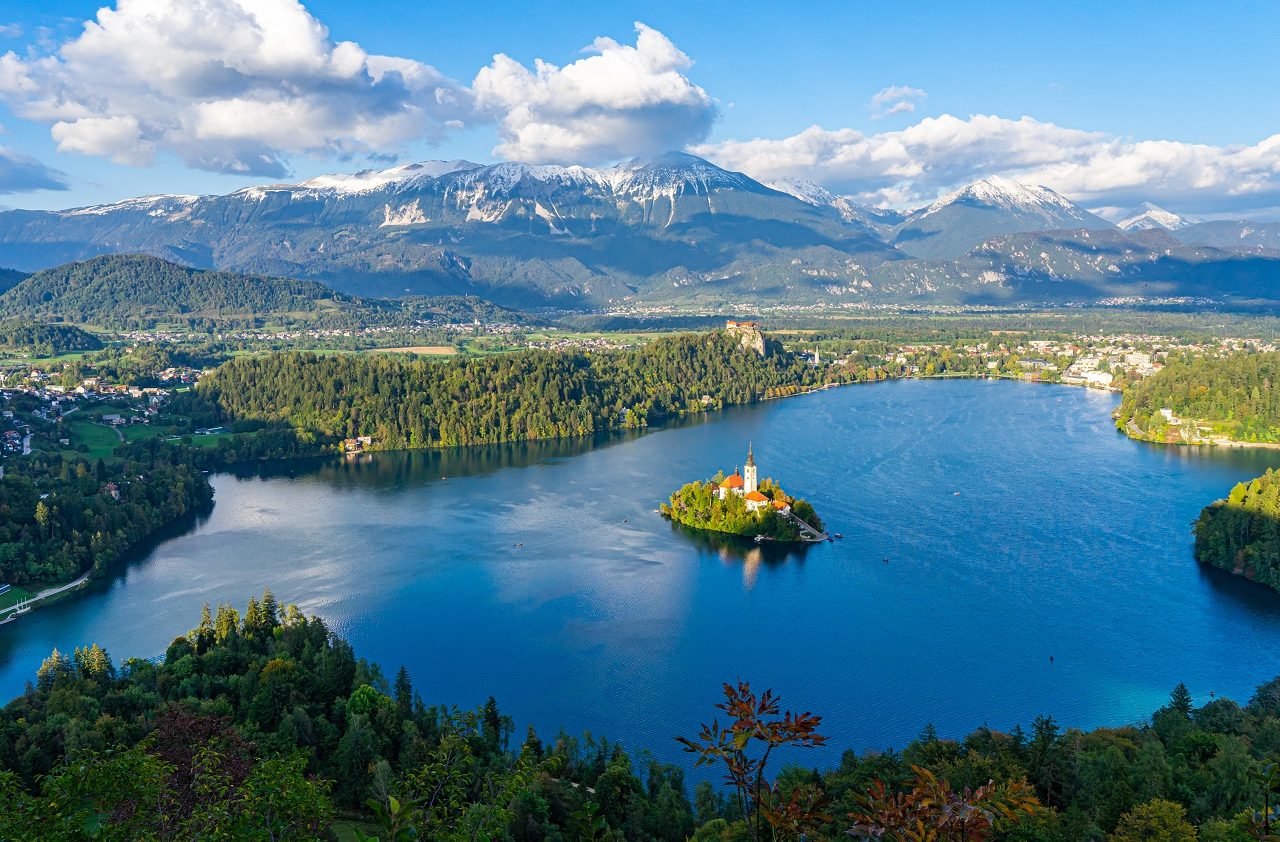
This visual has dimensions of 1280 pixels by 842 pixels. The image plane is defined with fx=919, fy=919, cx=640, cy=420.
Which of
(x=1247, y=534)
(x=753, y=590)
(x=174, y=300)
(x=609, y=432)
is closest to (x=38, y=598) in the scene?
(x=753, y=590)

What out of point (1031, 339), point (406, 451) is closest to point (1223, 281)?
point (1031, 339)

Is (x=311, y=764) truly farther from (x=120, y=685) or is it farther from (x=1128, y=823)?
(x=1128, y=823)

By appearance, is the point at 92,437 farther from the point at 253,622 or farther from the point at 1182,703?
the point at 1182,703

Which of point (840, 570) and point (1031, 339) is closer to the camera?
point (840, 570)

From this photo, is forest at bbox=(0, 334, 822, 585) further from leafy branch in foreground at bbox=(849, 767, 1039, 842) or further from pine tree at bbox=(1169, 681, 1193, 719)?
leafy branch in foreground at bbox=(849, 767, 1039, 842)

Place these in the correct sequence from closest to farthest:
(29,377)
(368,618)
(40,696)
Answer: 1. (40,696)
2. (368,618)
3. (29,377)
